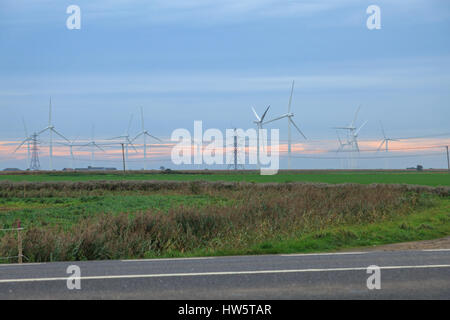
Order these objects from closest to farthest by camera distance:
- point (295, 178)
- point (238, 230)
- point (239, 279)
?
point (239, 279) → point (238, 230) → point (295, 178)

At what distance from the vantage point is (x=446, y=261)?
1158cm

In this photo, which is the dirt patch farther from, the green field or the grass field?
the green field

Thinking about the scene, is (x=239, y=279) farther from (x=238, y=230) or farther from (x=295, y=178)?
(x=295, y=178)

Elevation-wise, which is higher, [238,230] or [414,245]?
[238,230]

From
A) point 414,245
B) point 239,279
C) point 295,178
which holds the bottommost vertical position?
point 414,245

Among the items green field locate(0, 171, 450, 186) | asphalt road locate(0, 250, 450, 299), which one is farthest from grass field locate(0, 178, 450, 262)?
green field locate(0, 171, 450, 186)

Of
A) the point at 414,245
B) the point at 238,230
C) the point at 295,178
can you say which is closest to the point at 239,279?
the point at 238,230

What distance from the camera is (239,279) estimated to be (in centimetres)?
970

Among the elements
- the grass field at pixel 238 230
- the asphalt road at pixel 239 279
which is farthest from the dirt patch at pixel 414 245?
the asphalt road at pixel 239 279
